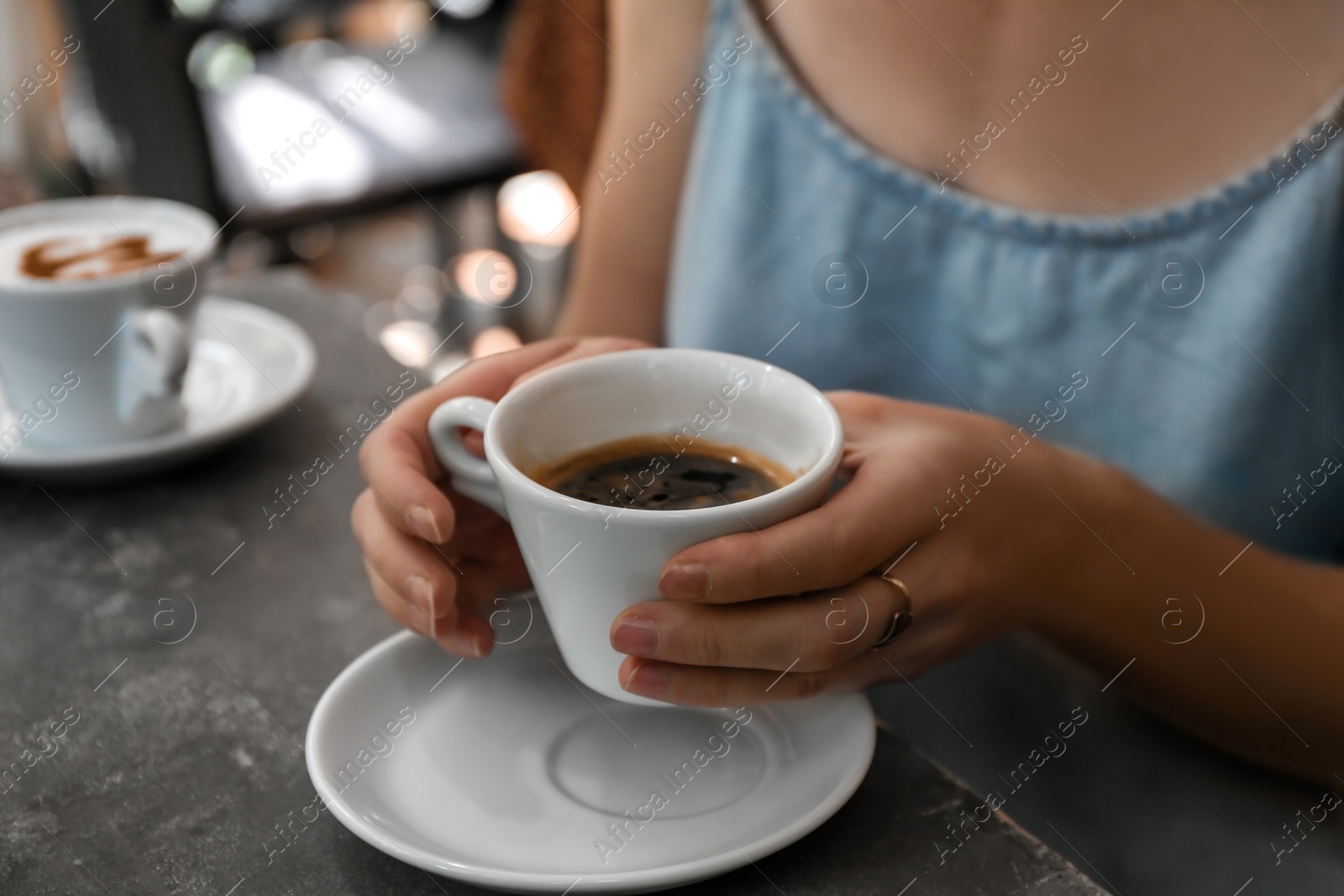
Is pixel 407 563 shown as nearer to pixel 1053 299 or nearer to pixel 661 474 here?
pixel 661 474

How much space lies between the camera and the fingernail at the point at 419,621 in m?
0.54

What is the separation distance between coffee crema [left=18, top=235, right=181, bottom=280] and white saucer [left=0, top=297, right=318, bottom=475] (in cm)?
6

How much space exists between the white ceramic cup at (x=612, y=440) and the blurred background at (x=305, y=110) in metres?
1.29

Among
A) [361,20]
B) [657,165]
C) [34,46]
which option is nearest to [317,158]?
[361,20]

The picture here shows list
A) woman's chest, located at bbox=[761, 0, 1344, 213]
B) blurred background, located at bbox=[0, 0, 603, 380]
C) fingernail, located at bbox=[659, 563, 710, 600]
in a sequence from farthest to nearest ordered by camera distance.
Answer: blurred background, located at bbox=[0, 0, 603, 380]
woman's chest, located at bbox=[761, 0, 1344, 213]
fingernail, located at bbox=[659, 563, 710, 600]

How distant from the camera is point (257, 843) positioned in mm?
487

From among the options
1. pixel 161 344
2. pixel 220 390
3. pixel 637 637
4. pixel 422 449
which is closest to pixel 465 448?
pixel 422 449

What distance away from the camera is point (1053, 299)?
0.78 metres

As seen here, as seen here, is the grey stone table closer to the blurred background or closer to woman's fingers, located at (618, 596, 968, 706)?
woman's fingers, located at (618, 596, 968, 706)

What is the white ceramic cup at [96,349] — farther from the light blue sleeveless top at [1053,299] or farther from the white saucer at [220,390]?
the light blue sleeveless top at [1053,299]

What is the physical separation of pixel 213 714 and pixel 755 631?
303 mm

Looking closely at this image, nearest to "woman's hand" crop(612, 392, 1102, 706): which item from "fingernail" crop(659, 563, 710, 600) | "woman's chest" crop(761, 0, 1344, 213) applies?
"fingernail" crop(659, 563, 710, 600)

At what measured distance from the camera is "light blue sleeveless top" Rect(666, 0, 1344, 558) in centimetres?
73

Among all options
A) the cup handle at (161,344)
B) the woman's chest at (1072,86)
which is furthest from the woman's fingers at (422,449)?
the woman's chest at (1072,86)
